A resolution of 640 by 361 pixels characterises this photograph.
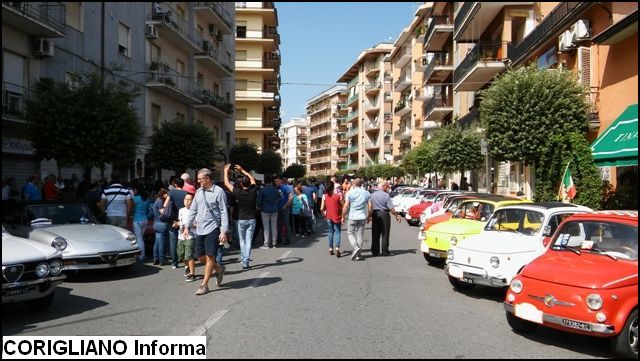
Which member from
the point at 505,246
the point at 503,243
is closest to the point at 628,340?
the point at 505,246

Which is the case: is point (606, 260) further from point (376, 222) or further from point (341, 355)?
point (376, 222)

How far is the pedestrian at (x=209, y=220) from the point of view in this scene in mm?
8680

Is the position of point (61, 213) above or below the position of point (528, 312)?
above

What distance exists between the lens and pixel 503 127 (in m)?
19.5

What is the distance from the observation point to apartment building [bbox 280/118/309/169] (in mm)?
141375

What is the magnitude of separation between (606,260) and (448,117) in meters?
40.2

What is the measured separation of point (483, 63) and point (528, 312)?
24245mm

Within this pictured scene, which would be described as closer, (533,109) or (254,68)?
(533,109)

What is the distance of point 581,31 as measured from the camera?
1922 centimetres

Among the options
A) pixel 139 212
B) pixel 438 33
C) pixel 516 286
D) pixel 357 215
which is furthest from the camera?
pixel 438 33

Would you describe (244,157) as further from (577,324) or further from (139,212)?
(577,324)

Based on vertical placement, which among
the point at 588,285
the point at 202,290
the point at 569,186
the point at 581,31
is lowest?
the point at 202,290

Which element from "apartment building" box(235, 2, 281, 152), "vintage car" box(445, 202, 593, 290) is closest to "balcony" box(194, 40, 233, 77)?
"apartment building" box(235, 2, 281, 152)

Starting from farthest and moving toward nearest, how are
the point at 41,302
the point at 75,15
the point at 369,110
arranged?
1. the point at 369,110
2. the point at 75,15
3. the point at 41,302
